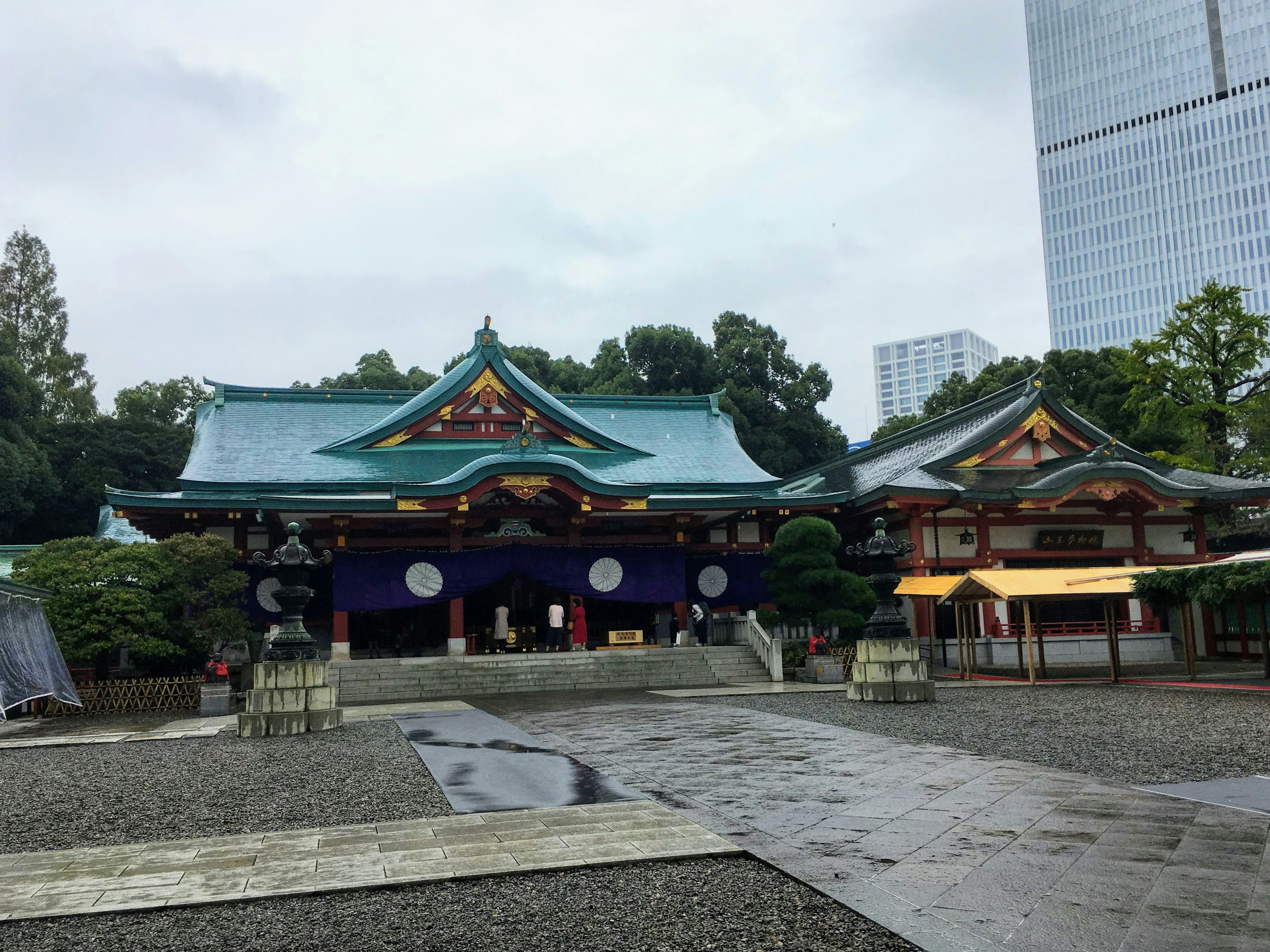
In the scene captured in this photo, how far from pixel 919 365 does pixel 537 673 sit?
160679mm

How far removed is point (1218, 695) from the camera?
603 inches

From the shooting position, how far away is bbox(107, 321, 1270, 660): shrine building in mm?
23344

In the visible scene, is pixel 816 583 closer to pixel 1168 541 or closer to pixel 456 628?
pixel 456 628

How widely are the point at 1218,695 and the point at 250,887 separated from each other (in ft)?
50.7

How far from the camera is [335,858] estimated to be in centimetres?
582

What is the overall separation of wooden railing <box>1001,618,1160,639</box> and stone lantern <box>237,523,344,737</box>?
56.3 ft

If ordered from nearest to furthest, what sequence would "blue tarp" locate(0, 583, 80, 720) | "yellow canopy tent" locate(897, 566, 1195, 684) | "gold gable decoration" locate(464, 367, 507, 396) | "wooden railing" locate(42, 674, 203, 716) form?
"blue tarp" locate(0, 583, 80, 720)
"wooden railing" locate(42, 674, 203, 716)
"yellow canopy tent" locate(897, 566, 1195, 684)
"gold gable decoration" locate(464, 367, 507, 396)

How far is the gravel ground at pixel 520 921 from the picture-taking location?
4.28 meters

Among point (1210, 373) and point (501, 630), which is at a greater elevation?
point (1210, 373)

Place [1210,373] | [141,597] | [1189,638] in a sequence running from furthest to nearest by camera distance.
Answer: [1210,373], [1189,638], [141,597]

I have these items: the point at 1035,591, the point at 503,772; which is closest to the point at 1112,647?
the point at 1035,591

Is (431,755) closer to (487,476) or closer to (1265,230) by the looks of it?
(487,476)

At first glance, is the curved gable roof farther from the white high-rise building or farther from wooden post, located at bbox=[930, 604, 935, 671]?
the white high-rise building

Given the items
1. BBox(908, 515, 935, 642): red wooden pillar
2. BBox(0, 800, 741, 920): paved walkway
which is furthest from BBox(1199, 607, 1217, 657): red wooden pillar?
BBox(0, 800, 741, 920): paved walkway
